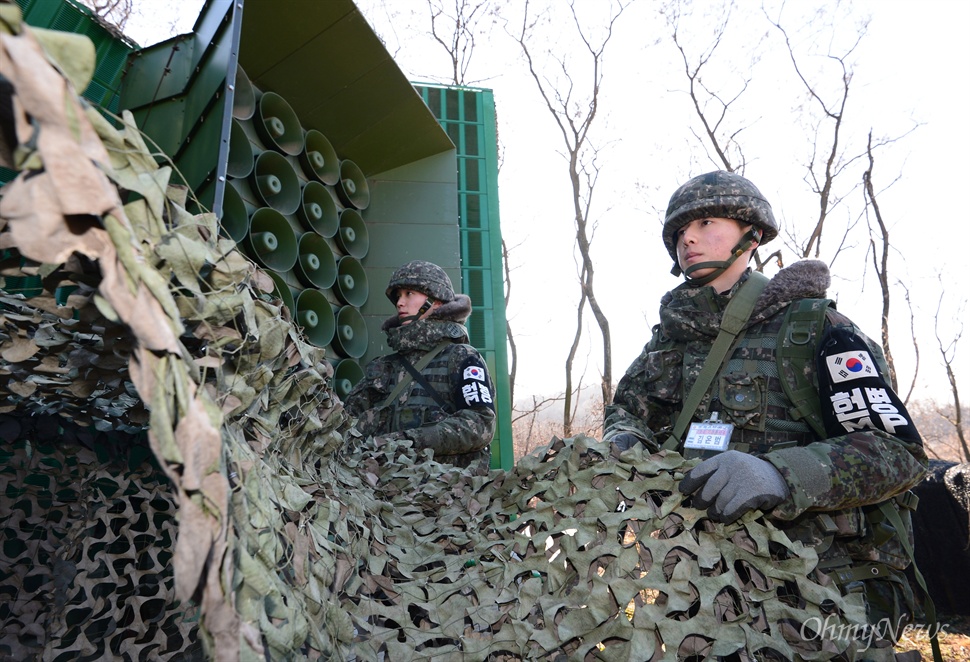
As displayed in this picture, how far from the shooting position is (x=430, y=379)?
383 centimetres

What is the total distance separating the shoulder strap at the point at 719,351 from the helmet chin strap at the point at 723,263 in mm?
154

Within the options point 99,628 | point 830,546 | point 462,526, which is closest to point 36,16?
point 99,628

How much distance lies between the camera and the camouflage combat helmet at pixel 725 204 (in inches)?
94.7

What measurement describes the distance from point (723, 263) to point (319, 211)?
9.98 ft

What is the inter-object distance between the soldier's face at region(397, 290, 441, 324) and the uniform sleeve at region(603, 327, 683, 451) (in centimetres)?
181

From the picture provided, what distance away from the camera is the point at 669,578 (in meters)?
1.27

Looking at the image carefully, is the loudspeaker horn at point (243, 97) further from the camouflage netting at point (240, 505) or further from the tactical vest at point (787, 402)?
the tactical vest at point (787, 402)

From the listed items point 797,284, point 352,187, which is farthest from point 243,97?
point 797,284

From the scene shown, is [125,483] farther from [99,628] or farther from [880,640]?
[880,640]

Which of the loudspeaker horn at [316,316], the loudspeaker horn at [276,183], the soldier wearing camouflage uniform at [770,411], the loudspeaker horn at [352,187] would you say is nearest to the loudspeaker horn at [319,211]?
the loudspeaker horn at [276,183]

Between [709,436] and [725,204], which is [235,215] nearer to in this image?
[725,204]

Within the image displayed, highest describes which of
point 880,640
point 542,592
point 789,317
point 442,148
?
point 442,148

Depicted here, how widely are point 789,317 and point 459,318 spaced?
2.26 meters

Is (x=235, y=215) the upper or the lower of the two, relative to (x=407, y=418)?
upper
